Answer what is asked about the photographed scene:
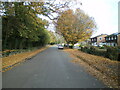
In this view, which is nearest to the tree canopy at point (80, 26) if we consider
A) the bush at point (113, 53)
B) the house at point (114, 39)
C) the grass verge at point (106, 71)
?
the house at point (114, 39)

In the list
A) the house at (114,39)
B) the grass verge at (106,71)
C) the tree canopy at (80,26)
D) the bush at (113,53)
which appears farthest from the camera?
the house at (114,39)

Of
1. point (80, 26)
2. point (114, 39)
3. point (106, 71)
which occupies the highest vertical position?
point (80, 26)

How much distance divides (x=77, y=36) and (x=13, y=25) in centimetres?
2025

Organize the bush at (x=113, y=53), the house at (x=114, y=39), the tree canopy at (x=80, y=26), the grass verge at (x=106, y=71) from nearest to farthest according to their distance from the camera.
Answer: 1. the grass verge at (x=106, y=71)
2. the bush at (x=113, y=53)
3. the tree canopy at (x=80, y=26)
4. the house at (x=114, y=39)

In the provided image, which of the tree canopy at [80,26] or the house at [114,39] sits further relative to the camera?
the house at [114,39]

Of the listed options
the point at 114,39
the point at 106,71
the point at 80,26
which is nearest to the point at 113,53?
the point at 106,71

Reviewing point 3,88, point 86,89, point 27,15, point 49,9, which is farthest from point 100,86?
point 27,15

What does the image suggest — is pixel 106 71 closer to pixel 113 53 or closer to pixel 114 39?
pixel 113 53

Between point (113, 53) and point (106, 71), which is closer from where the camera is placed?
point (106, 71)

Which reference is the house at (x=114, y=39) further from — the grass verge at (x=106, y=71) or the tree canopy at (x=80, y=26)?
the grass verge at (x=106, y=71)

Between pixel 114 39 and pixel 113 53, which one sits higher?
pixel 114 39

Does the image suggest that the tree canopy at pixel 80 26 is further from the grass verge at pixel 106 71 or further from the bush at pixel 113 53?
the grass verge at pixel 106 71

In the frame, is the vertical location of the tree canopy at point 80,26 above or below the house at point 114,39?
above

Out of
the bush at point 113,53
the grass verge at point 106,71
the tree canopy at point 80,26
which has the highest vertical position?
the tree canopy at point 80,26
